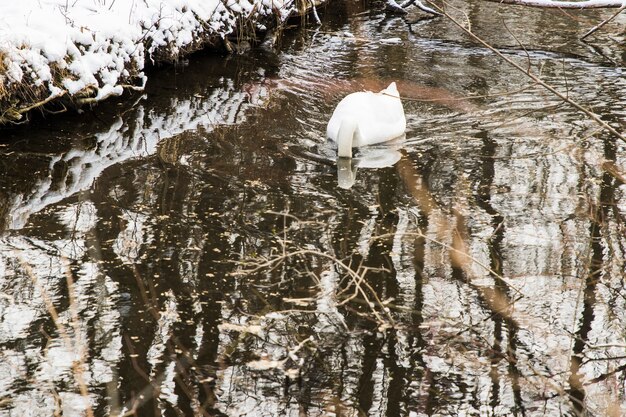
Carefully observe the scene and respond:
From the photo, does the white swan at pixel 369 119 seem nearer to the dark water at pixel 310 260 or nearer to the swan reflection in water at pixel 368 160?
the swan reflection in water at pixel 368 160

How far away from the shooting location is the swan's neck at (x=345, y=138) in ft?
25.2

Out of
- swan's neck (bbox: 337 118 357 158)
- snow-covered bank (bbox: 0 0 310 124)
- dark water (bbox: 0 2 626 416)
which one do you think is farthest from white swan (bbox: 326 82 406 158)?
snow-covered bank (bbox: 0 0 310 124)

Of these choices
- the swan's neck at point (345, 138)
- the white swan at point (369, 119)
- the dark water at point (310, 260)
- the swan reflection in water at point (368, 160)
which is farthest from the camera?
the white swan at point (369, 119)

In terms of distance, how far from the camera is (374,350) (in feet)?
15.5

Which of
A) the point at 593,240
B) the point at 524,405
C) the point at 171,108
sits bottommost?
the point at 524,405

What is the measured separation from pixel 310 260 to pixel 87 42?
4.39 metres

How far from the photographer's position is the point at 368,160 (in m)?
7.88

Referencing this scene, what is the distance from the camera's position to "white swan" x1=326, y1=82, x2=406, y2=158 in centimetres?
812

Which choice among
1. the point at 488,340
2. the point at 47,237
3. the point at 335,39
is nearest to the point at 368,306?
the point at 488,340

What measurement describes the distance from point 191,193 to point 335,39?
20.2ft

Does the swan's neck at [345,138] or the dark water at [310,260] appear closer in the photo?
the dark water at [310,260]

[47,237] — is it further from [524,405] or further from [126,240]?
[524,405]

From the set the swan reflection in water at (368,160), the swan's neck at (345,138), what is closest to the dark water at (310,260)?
the swan reflection in water at (368,160)

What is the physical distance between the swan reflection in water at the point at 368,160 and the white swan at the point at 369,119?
0.07 m
